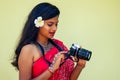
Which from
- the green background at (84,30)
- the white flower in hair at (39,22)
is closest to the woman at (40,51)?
the white flower in hair at (39,22)

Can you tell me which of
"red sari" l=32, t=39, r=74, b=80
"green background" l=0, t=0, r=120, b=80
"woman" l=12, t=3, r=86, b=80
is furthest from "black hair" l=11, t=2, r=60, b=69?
"green background" l=0, t=0, r=120, b=80

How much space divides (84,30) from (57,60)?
3.42ft

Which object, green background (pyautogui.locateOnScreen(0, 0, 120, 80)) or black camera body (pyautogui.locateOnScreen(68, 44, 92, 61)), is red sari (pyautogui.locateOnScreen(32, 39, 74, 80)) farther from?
green background (pyautogui.locateOnScreen(0, 0, 120, 80))

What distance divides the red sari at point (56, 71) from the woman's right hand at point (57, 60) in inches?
1.9

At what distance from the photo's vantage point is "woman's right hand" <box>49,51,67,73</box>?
165cm

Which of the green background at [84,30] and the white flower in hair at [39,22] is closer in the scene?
the white flower in hair at [39,22]

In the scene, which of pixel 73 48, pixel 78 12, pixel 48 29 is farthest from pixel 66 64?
pixel 78 12

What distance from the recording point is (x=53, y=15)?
1.70 m

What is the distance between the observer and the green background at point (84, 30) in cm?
258

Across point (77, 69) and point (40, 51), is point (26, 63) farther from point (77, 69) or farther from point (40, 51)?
point (77, 69)

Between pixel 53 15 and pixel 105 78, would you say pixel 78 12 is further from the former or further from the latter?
pixel 53 15

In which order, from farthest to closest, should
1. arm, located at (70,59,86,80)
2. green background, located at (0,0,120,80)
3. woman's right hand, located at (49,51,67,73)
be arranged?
green background, located at (0,0,120,80) < arm, located at (70,59,86,80) < woman's right hand, located at (49,51,67,73)

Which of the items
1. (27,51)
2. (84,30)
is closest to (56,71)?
(27,51)

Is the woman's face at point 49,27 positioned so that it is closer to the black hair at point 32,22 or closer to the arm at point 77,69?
the black hair at point 32,22
